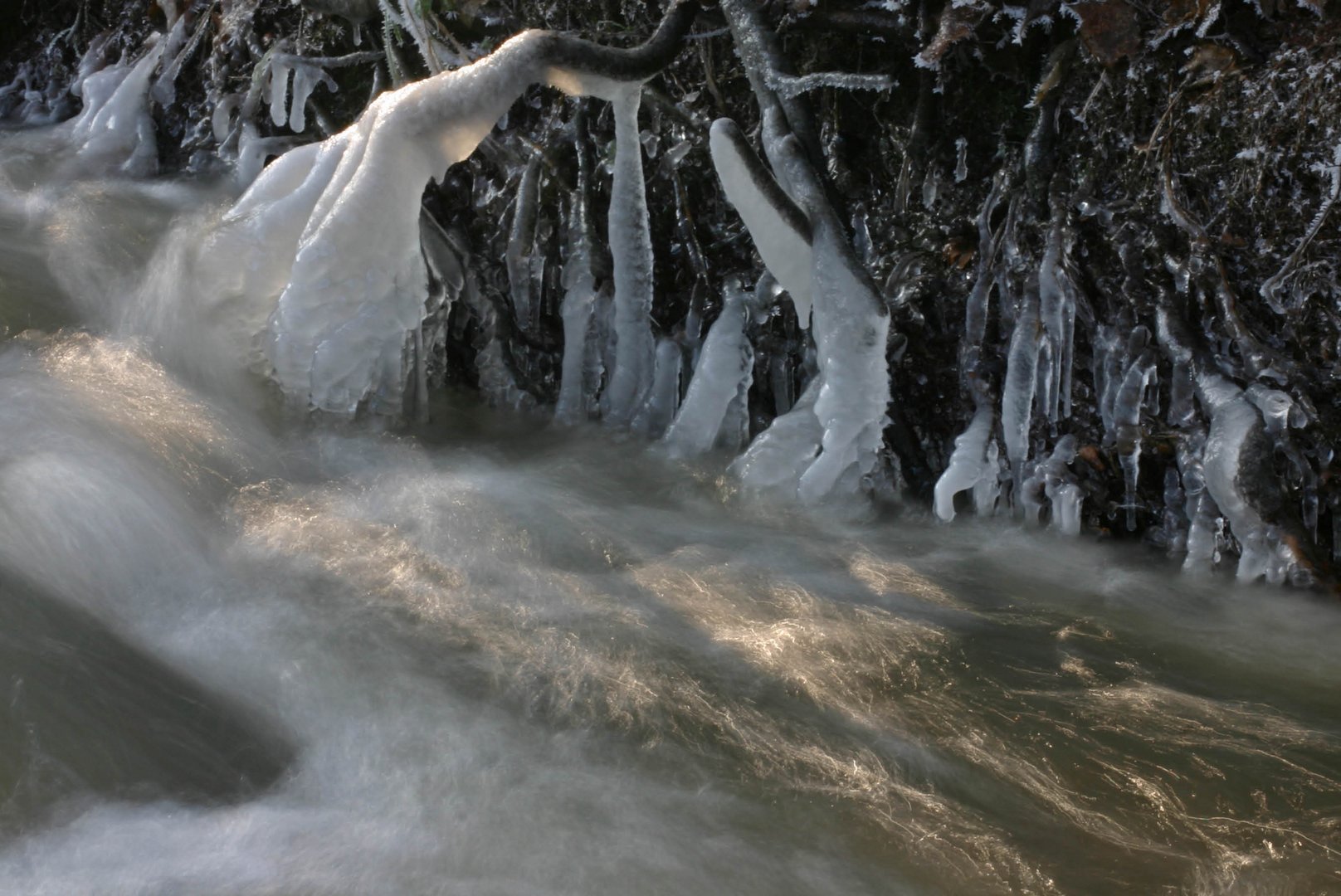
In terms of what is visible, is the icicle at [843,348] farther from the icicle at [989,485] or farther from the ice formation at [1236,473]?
the ice formation at [1236,473]

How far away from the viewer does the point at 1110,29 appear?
2574 millimetres

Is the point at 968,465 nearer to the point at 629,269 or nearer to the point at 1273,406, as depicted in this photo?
the point at 1273,406

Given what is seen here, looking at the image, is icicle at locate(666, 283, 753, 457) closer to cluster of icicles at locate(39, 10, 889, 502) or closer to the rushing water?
cluster of icicles at locate(39, 10, 889, 502)

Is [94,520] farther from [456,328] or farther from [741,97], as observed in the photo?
[741,97]

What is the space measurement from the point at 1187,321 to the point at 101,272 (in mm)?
3401

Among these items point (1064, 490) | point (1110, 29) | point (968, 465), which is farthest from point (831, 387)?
point (1110, 29)

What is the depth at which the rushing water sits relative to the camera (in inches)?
57.2

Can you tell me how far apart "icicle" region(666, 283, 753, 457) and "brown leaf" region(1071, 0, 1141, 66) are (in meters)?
1.19

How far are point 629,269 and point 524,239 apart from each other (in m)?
0.63

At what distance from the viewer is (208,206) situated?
4.34m

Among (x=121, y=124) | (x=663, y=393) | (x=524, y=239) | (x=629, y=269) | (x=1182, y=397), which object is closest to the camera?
(x=1182, y=397)

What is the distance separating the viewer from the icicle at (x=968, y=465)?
2.78 meters

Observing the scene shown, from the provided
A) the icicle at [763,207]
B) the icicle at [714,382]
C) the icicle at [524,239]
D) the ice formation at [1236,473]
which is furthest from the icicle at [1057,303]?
the icicle at [524,239]

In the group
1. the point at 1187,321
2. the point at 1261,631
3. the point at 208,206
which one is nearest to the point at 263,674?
the point at 1261,631
